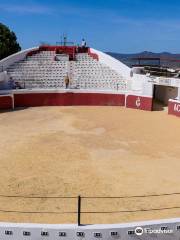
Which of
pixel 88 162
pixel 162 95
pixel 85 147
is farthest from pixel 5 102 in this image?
pixel 88 162

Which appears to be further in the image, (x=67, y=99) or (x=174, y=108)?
(x=67, y=99)

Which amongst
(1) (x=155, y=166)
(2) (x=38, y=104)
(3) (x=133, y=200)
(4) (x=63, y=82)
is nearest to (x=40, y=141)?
(1) (x=155, y=166)

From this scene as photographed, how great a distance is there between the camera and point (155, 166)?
13.6 metres

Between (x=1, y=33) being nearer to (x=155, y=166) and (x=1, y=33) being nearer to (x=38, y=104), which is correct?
(x=38, y=104)

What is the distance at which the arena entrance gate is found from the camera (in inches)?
1007

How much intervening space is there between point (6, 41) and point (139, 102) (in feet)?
78.5

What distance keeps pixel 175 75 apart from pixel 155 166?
46.1ft

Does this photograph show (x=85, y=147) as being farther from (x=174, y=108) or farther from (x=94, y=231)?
(x=174, y=108)

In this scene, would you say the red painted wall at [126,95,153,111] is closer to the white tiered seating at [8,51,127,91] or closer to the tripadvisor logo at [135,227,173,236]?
the white tiered seating at [8,51,127,91]

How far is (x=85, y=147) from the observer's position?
15867mm

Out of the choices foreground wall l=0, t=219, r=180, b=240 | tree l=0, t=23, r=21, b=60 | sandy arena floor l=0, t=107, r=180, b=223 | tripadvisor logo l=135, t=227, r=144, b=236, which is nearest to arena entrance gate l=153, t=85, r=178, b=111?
sandy arena floor l=0, t=107, r=180, b=223

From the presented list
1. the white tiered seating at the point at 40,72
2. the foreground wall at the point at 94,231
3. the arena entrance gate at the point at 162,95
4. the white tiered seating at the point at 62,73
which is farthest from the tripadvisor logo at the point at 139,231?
the white tiered seating at the point at 40,72

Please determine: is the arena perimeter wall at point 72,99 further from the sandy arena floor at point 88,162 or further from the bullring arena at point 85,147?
the sandy arena floor at point 88,162

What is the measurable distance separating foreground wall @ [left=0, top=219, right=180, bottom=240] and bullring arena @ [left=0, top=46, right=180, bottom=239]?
0.02 metres
